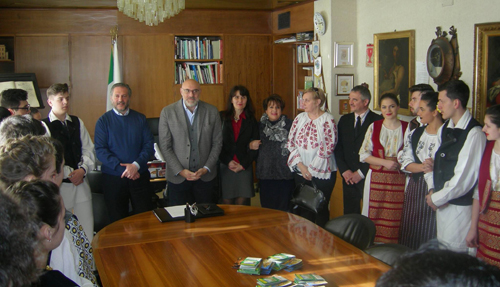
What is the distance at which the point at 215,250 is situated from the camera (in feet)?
8.63

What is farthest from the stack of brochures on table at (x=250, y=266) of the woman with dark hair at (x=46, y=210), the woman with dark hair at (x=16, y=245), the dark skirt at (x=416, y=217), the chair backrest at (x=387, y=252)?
the dark skirt at (x=416, y=217)

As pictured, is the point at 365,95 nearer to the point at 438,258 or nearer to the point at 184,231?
the point at 184,231

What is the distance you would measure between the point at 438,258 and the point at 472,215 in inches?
111

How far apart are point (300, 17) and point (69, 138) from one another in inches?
154

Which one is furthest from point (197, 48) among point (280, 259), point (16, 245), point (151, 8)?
point (16, 245)

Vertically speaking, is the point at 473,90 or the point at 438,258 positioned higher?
the point at 473,90

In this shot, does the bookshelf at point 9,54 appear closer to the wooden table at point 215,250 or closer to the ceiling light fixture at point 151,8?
the ceiling light fixture at point 151,8

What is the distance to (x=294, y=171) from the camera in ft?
Result: 15.1

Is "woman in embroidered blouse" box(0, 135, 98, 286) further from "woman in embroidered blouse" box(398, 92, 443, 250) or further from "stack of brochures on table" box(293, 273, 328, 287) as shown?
"woman in embroidered blouse" box(398, 92, 443, 250)

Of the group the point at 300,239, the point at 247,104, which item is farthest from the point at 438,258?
the point at 247,104

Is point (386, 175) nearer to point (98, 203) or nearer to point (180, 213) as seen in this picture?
point (180, 213)

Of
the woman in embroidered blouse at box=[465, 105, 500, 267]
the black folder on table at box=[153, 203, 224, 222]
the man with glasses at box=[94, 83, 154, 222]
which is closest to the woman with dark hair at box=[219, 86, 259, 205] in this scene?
the man with glasses at box=[94, 83, 154, 222]

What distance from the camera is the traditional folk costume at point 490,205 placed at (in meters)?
3.07

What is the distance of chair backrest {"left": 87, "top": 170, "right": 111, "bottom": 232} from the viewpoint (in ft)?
14.4
